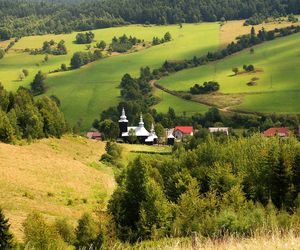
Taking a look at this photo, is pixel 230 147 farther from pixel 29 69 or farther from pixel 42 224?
pixel 29 69

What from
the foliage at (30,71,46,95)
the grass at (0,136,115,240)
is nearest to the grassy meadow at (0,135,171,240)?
the grass at (0,136,115,240)

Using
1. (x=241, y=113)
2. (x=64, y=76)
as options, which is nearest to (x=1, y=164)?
(x=241, y=113)

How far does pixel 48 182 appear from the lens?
186 feet

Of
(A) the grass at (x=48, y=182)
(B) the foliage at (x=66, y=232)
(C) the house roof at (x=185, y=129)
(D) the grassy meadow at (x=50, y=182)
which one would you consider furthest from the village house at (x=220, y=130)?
(B) the foliage at (x=66, y=232)

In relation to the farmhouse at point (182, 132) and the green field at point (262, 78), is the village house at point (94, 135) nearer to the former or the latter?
the farmhouse at point (182, 132)

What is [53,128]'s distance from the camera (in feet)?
284

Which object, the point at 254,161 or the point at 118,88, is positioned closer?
the point at 254,161

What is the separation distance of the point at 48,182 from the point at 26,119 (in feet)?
86.3

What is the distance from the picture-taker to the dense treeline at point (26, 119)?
72.3 metres

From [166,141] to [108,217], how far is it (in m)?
81.7

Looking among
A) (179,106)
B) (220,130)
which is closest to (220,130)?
(220,130)

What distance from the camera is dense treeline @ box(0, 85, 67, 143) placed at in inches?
2847

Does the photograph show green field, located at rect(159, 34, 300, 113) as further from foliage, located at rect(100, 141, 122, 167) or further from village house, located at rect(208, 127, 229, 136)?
foliage, located at rect(100, 141, 122, 167)

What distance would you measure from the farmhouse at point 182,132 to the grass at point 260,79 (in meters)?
17.2
